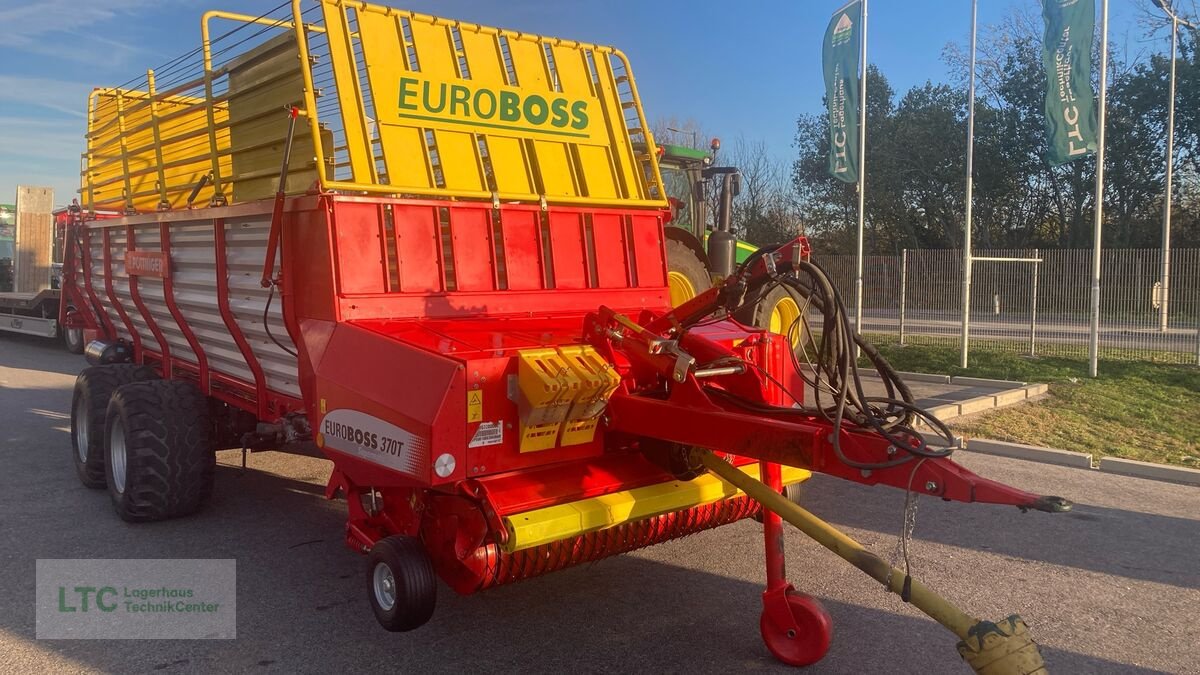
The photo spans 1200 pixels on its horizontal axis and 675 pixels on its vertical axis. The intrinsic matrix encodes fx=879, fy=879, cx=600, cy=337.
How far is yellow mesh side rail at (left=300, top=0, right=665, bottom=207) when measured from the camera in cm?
446

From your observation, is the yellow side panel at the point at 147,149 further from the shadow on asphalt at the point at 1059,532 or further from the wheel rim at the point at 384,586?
the shadow on asphalt at the point at 1059,532

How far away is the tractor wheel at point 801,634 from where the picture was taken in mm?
3623

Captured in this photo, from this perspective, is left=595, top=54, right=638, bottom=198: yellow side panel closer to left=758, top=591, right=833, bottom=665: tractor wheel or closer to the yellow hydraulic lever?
the yellow hydraulic lever

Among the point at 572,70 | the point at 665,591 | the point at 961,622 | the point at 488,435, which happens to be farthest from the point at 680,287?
the point at 961,622

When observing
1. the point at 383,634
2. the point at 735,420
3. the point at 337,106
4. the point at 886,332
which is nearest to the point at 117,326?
the point at 337,106

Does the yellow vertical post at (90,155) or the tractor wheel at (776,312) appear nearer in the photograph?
the yellow vertical post at (90,155)

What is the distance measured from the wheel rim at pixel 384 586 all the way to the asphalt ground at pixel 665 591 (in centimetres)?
25

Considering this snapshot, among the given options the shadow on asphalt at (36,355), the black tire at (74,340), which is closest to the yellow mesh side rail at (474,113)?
the shadow on asphalt at (36,355)

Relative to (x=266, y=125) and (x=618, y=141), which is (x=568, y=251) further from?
(x=266, y=125)

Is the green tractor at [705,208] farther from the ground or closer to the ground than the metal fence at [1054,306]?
farther from the ground

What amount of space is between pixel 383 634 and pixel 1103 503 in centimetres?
512

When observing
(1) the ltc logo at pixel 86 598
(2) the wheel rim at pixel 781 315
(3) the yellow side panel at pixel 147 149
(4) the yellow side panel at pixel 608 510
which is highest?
(3) the yellow side panel at pixel 147 149

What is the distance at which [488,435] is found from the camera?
140 inches

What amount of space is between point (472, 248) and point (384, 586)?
178 cm
